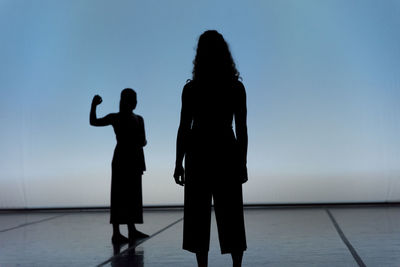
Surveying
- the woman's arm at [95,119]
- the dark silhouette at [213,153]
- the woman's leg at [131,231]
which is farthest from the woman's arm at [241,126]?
the woman's leg at [131,231]

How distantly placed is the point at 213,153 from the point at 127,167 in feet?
7.43

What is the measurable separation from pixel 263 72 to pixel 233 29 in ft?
2.22

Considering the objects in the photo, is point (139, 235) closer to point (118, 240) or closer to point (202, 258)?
point (118, 240)

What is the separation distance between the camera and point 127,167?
5445mm

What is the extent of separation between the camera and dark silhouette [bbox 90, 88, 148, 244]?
17.5 feet

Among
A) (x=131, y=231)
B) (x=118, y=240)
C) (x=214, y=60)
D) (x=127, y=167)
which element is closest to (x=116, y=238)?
(x=118, y=240)

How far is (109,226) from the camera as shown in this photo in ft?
22.9

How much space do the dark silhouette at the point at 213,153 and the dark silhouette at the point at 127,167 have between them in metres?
2.11

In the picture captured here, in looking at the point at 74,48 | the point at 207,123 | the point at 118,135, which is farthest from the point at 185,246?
Answer: the point at 74,48

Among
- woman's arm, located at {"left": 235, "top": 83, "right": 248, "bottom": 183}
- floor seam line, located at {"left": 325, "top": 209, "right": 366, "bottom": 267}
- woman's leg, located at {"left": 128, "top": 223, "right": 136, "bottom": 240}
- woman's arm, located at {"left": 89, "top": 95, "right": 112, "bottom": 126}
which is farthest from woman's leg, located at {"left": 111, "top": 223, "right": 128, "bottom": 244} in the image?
woman's arm, located at {"left": 235, "top": 83, "right": 248, "bottom": 183}

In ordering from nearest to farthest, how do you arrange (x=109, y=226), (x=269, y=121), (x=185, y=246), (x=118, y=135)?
(x=185, y=246)
(x=118, y=135)
(x=109, y=226)
(x=269, y=121)

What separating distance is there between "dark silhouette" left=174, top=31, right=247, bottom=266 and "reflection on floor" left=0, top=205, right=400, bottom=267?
80 cm

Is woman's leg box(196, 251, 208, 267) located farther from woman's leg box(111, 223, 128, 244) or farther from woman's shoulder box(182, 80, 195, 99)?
woman's leg box(111, 223, 128, 244)

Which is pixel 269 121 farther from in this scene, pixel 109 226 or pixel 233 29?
pixel 109 226
